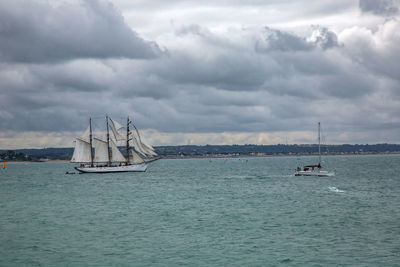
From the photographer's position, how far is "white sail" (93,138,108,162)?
148 meters

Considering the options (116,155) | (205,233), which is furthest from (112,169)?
(205,233)

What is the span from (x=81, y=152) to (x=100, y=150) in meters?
6.47

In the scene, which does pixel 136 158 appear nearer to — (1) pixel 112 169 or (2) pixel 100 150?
(1) pixel 112 169

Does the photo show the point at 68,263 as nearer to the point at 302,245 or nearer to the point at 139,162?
the point at 302,245

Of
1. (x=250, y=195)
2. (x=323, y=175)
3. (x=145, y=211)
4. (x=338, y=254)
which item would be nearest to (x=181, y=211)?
(x=145, y=211)

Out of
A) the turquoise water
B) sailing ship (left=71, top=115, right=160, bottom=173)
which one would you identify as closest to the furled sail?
sailing ship (left=71, top=115, right=160, bottom=173)

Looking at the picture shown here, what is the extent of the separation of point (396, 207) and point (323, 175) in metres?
67.4

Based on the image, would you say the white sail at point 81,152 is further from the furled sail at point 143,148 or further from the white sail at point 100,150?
the furled sail at point 143,148

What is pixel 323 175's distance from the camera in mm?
122188

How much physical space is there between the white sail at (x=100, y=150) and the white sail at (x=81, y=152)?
11.3 feet

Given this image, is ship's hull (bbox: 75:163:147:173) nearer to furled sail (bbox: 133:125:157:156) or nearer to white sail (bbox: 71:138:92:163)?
white sail (bbox: 71:138:92:163)

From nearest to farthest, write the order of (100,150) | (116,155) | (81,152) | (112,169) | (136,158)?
(100,150) → (81,152) → (116,155) → (136,158) → (112,169)

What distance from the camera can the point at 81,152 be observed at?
150000 millimetres


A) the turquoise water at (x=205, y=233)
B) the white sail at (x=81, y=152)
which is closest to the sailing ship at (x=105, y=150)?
the white sail at (x=81, y=152)
